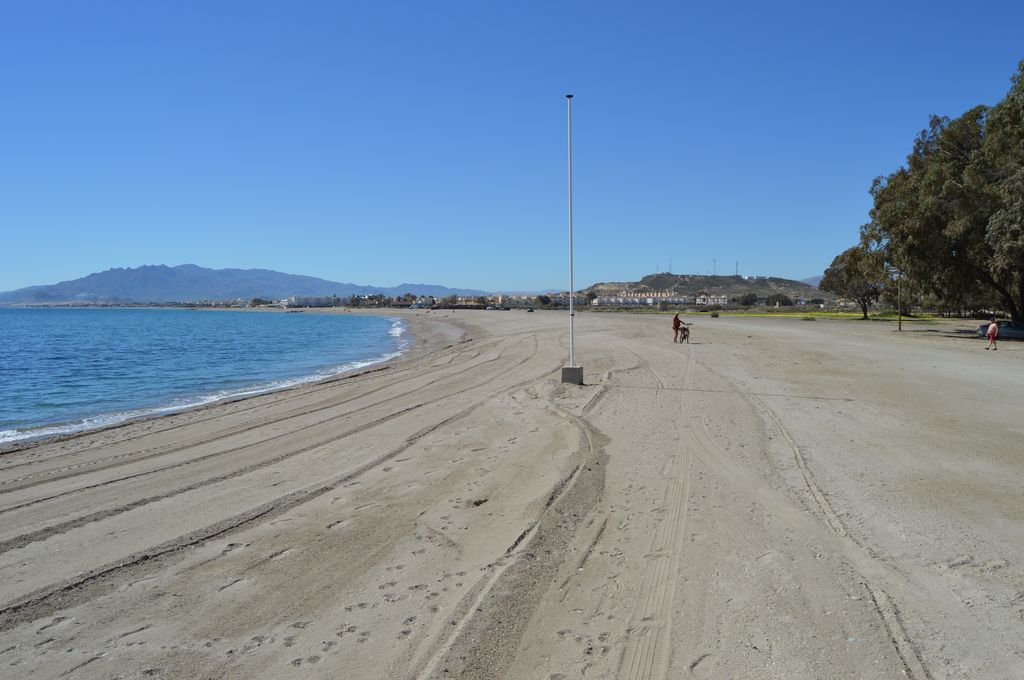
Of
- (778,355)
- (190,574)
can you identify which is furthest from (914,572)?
(778,355)

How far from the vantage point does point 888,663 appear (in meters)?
3.48

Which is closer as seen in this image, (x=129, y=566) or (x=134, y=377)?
(x=129, y=566)

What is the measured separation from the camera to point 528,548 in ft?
17.1

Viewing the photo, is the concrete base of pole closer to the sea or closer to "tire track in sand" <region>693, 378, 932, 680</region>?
"tire track in sand" <region>693, 378, 932, 680</region>

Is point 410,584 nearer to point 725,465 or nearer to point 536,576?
point 536,576

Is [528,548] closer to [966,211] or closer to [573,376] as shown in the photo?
[573,376]

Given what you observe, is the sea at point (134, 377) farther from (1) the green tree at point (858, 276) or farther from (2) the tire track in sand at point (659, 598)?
(1) the green tree at point (858, 276)

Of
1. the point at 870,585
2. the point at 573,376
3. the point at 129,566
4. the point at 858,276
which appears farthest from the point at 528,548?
the point at 858,276

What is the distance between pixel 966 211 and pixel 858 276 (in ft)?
82.5

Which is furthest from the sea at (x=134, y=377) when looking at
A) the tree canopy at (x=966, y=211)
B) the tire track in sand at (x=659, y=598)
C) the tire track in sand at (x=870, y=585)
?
the tree canopy at (x=966, y=211)

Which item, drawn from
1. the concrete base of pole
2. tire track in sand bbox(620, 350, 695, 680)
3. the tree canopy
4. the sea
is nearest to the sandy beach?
tire track in sand bbox(620, 350, 695, 680)

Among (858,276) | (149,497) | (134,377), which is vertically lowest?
(134,377)

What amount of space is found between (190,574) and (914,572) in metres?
5.88

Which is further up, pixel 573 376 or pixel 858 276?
pixel 858 276
